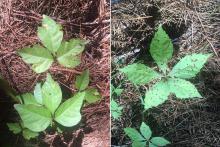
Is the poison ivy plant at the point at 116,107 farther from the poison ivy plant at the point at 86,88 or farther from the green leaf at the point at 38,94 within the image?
the green leaf at the point at 38,94

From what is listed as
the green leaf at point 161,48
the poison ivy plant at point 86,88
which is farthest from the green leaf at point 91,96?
the green leaf at point 161,48

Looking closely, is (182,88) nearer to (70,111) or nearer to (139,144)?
(139,144)

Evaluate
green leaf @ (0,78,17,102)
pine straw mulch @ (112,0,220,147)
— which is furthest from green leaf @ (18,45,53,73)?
pine straw mulch @ (112,0,220,147)

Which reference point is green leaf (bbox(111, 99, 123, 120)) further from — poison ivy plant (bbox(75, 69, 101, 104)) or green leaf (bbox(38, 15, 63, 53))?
green leaf (bbox(38, 15, 63, 53))

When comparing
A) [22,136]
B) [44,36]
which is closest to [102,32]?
[44,36]

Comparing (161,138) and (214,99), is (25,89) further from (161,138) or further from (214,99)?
(214,99)

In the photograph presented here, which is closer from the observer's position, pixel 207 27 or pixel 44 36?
pixel 44 36
